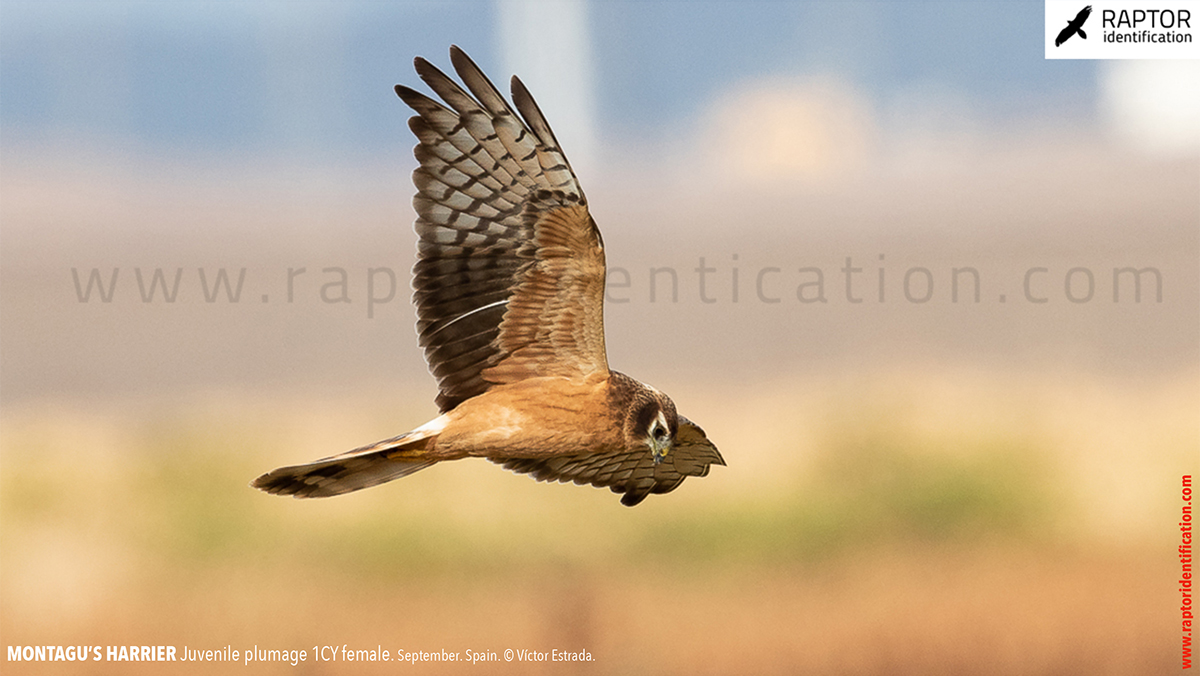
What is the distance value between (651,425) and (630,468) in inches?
18.8

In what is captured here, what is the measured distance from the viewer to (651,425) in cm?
231

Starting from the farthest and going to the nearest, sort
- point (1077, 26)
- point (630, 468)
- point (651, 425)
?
point (1077, 26)
point (630, 468)
point (651, 425)

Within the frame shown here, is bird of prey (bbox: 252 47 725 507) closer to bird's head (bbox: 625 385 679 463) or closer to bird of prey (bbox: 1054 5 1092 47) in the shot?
bird's head (bbox: 625 385 679 463)

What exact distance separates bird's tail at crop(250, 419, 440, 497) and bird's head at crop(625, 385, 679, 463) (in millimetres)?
490

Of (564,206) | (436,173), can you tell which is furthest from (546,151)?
(436,173)

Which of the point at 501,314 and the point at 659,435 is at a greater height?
the point at 501,314

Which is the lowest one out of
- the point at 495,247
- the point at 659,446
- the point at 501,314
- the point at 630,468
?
the point at 630,468

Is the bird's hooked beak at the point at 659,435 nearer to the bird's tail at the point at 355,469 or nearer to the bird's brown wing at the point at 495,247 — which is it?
the bird's brown wing at the point at 495,247

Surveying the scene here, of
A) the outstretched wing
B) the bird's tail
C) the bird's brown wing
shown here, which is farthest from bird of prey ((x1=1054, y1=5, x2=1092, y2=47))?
the bird's tail

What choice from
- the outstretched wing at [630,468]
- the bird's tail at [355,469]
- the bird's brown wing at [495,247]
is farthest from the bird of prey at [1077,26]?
the bird's tail at [355,469]

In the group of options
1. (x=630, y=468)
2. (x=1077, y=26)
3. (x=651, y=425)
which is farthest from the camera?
(x=1077, y=26)

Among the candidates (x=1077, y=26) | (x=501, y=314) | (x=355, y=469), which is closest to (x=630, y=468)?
(x=501, y=314)

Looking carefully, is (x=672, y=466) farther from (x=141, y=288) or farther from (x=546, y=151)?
(x=141, y=288)

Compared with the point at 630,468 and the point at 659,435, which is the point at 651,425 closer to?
the point at 659,435
